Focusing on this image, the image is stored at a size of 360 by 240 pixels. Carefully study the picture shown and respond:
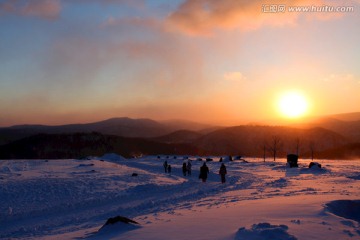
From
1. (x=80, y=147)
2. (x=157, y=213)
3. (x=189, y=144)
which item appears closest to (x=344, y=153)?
(x=189, y=144)

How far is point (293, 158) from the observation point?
45.6 m

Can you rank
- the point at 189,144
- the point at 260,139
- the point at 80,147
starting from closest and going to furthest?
the point at 80,147 < the point at 189,144 < the point at 260,139

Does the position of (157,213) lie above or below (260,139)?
below

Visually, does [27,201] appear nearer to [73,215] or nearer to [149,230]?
[73,215]

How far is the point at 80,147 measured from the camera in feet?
414

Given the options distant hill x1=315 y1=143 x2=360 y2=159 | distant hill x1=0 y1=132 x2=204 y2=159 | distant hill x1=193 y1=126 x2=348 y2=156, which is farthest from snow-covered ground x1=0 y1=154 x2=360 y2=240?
distant hill x1=193 y1=126 x2=348 y2=156

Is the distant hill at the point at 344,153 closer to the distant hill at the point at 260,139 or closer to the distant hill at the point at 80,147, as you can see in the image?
the distant hill at the point at 260,139

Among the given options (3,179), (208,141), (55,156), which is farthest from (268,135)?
(3,179)

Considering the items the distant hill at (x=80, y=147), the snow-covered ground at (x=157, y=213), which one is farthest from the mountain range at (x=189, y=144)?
the snow-covered ground at (x=157, y=213)

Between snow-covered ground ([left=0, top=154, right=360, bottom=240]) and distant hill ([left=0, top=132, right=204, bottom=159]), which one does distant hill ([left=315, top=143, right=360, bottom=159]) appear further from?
snow-covered ground ([left=0, top=154, right=360, bottom=240])

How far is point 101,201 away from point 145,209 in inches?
168

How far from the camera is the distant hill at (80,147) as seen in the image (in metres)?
120

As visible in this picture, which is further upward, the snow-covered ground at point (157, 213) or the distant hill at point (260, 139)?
the distant hill at point (260, 139)

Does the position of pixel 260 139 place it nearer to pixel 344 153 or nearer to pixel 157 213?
pixel 344 153
